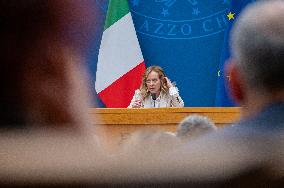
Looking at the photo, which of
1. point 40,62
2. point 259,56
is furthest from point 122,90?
point 40,62

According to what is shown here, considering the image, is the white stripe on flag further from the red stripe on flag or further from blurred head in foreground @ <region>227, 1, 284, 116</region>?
blurred head in foreground @ <region>227, 1, 284, 116</region>

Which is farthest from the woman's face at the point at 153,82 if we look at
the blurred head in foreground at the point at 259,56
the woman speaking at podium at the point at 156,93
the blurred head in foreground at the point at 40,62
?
the blurred head in foreground at the point at 40,62

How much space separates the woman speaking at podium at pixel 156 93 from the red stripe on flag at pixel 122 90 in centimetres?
55

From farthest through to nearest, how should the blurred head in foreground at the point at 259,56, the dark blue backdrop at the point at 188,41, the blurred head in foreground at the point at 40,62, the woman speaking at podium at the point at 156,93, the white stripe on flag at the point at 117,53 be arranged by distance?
the dark blue backdrop at the point at 188,41 → the white stripe on flag at the point at 117,53 → the woman speaking at podium at the point at 156,93 → the blurred head in foreground at the point at 259,56 → the blurred head in foreground at the point at 40,62

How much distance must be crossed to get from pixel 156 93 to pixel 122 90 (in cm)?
67

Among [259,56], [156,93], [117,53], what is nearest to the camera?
[259,56]

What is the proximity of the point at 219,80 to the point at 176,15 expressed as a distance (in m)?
0.60

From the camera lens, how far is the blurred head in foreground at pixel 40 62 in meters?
0.34

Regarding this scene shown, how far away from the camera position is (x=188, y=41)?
4617 millimetres

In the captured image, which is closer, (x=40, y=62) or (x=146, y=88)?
(x=40, y=62)

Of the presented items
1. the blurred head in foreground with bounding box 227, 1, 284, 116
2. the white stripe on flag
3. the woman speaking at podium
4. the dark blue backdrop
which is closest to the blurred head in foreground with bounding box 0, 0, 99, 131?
the blurred head in foreground with bounding box 227, 1, 284, 116

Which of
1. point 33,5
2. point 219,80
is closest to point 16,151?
point 33,5

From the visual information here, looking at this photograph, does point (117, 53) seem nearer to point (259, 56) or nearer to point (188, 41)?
point (188, 41)

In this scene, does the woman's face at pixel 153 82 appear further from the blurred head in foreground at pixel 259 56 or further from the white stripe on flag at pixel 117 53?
the blurred head in foreground at pixel 259 56
